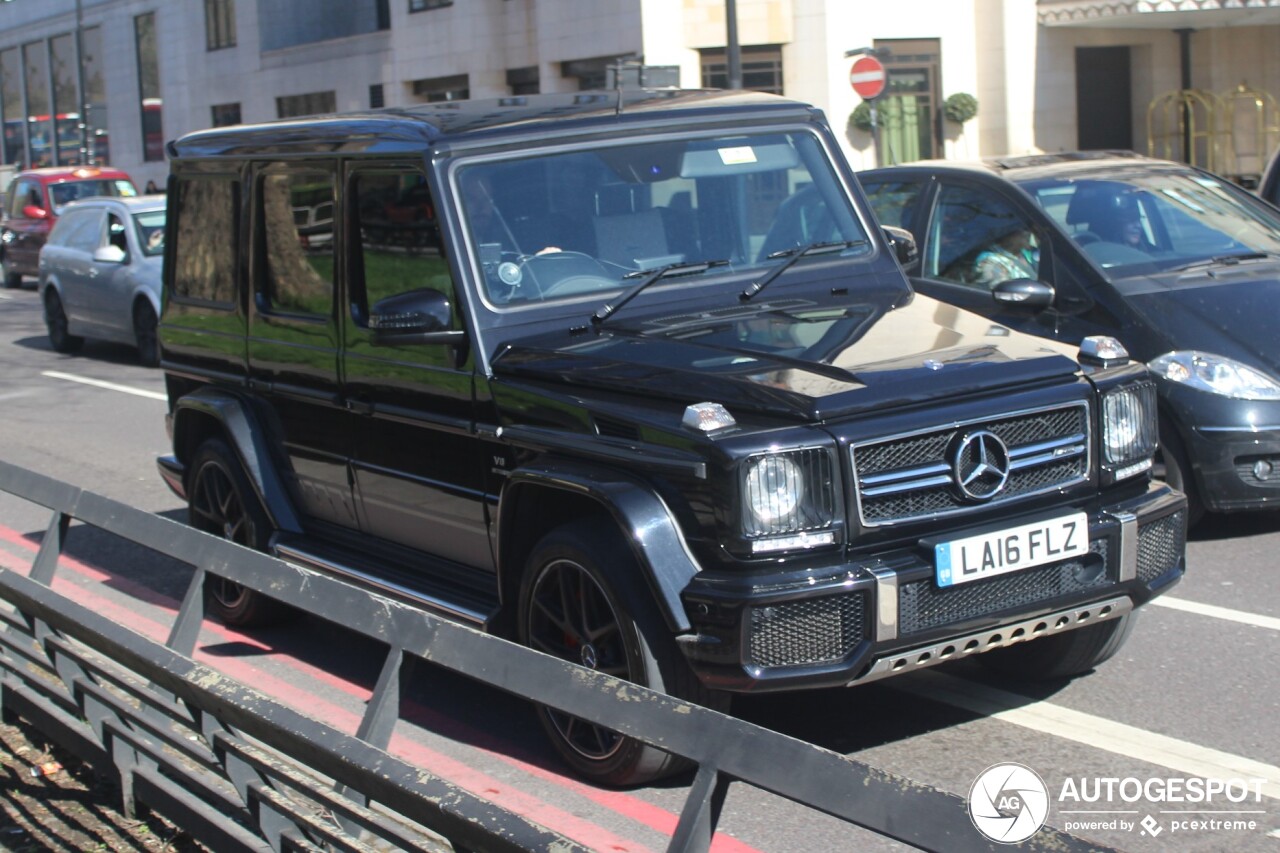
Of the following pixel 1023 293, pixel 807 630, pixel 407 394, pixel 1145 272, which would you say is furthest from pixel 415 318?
pixel 1145 272

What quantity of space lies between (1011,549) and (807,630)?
0.66 meters

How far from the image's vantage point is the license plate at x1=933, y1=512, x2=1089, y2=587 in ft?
14.4

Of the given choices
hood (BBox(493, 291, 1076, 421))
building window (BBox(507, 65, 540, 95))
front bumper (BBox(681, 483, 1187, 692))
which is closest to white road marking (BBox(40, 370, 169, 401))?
hood (BBox(493, 291, 1076, 421))

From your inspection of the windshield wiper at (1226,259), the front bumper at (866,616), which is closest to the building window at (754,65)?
the windshield wiper at (1226,259)

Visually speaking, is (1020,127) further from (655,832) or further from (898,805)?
(898,805)

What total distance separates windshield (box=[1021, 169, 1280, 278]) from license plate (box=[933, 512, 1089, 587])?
3.57 m

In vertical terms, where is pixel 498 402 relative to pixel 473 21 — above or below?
below

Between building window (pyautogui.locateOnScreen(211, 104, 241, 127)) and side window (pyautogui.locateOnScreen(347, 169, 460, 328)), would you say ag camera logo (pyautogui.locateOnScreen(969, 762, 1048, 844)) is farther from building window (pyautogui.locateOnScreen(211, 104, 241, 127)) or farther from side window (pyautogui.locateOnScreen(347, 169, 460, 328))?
building window (pyautogui.locateOnScreen(211, 104, 241, 127))

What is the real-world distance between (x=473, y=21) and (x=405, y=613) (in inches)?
1192

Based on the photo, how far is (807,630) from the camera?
4.23 m

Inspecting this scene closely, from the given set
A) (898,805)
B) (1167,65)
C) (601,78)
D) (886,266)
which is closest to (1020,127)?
(1167,65)

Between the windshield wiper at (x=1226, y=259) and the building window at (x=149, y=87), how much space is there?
4674 centimetres

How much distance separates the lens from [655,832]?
4453mm

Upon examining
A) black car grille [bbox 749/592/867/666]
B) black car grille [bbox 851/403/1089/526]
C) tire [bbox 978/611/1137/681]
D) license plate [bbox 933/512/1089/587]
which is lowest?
tire [bbox 978/611/1137/681]
